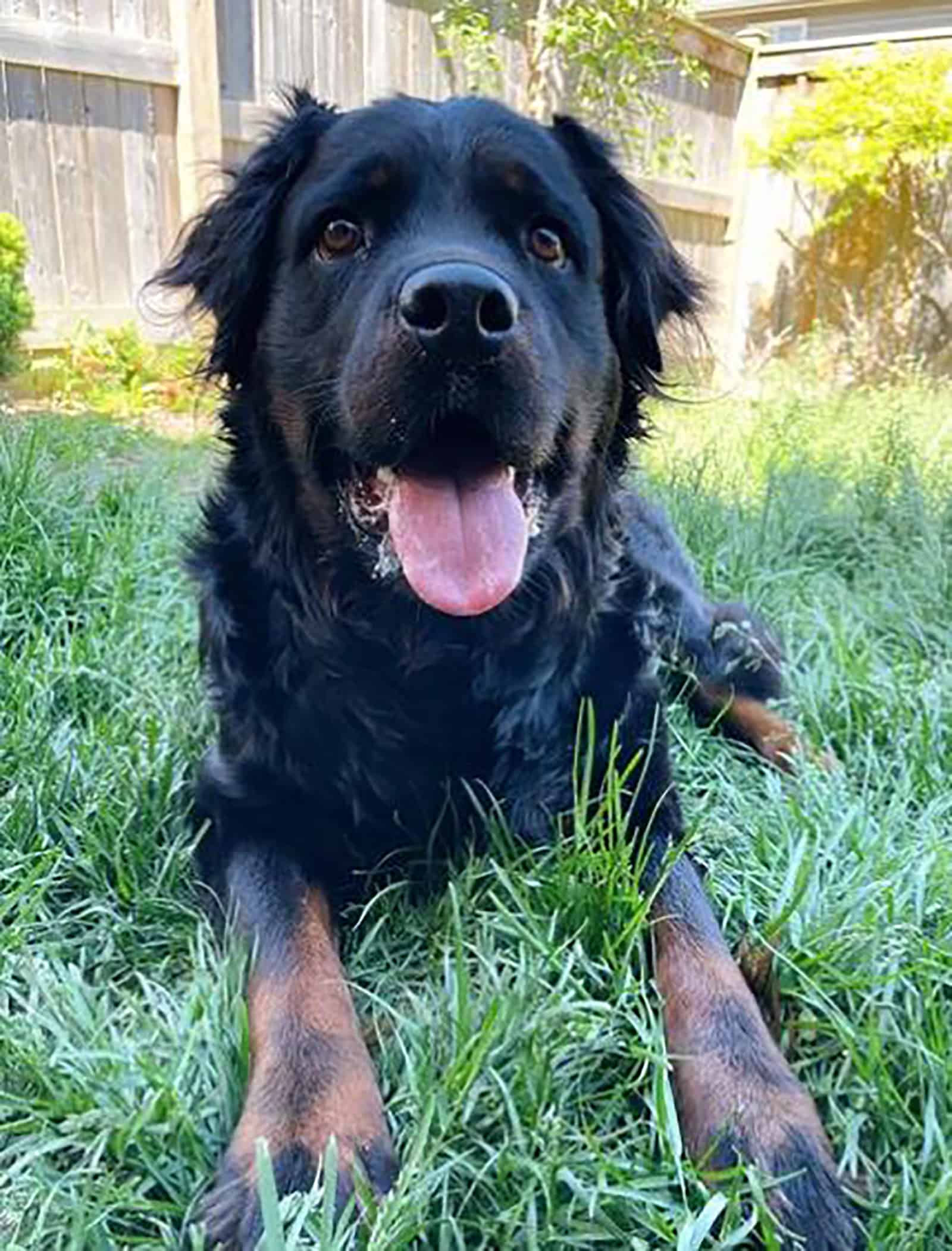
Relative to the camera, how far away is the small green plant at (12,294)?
16.6 feet

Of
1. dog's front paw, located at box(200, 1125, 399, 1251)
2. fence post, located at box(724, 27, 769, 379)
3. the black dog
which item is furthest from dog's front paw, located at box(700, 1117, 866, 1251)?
fence post, located at box(724, 27, 769, 379)

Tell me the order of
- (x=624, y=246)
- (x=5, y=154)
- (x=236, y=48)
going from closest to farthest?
(x=624, y=246)
(x=5, y=154)
(x=236, y=48)

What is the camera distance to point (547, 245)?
6.39 ft

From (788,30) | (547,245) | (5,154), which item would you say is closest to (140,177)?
(5,154)

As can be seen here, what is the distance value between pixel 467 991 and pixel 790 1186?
428mm

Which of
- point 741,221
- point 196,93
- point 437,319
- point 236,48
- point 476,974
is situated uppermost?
point 236,48

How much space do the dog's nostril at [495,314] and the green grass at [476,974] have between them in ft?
2.44

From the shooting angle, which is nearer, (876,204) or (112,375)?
(112,375)

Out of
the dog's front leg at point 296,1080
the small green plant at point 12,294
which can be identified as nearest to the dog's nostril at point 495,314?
the dog's front leg at point 296,1080

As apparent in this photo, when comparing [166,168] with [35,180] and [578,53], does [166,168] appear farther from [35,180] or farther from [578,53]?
[578,53]

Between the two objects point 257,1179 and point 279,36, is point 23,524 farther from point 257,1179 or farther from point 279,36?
point 279,36

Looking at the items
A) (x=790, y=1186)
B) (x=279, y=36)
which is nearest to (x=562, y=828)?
(x=790, y=1186)

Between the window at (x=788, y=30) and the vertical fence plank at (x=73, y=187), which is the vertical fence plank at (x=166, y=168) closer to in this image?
the vertical fence plank at (x=73, y=187)

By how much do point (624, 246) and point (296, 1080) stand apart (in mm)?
1563
